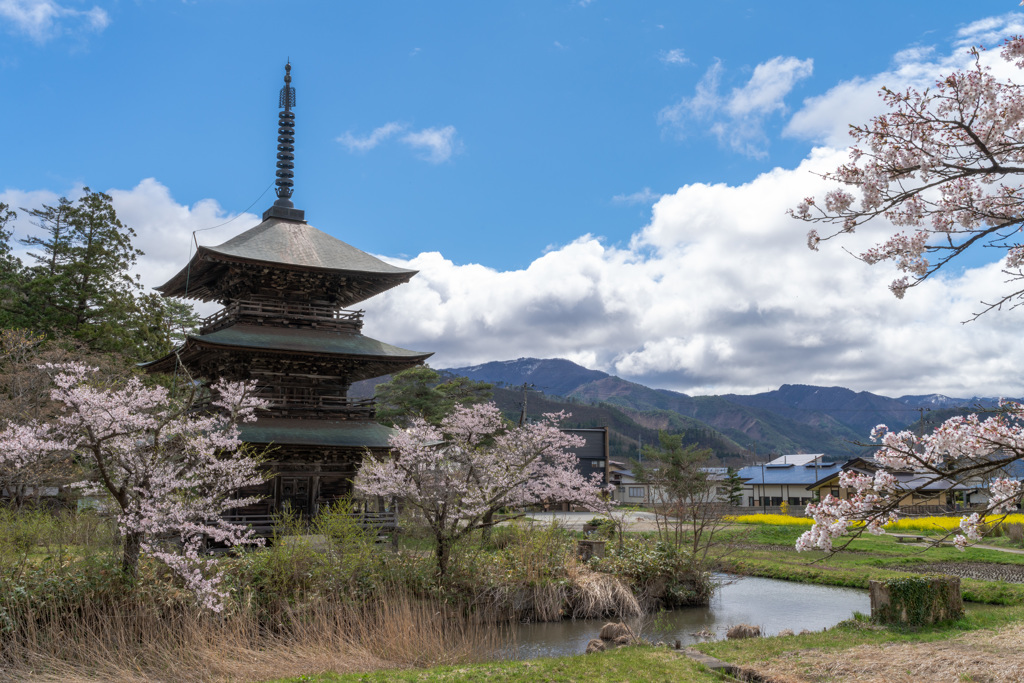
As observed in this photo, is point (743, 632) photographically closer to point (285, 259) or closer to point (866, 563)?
point (866, 563)

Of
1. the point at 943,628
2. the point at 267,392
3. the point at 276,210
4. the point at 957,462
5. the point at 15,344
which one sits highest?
the point at 276,210

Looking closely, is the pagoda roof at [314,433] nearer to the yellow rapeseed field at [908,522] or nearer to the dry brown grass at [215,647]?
the dry brown grass at [215,647]

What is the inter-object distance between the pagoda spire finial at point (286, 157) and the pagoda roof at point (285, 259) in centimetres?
48

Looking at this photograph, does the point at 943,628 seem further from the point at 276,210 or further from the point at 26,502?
the point at 26,502

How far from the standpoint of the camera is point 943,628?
1262cm

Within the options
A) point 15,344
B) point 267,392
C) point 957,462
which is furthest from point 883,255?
point 15,344

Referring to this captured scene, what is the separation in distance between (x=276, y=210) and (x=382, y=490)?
557 inches

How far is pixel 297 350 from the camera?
2305cm

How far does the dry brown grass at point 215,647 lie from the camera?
419 inches

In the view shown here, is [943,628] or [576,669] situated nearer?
[576,669]

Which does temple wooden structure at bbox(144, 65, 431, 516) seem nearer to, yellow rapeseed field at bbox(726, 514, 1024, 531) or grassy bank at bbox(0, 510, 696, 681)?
grassy bank at bbox(0, 510, 696, 681)

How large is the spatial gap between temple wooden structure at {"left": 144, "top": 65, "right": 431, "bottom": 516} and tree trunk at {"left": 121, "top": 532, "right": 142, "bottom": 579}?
8.34m

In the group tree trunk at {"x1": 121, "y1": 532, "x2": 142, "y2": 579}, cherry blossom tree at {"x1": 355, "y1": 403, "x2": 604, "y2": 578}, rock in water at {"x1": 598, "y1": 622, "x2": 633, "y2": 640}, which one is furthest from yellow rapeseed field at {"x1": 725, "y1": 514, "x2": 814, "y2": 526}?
tree trunk at {"x1": 121, "y1": 532, "x2": 142, "y2": 579}

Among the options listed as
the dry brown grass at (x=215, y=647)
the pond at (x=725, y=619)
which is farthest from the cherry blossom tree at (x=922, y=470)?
the pond at (x=725, y=619)
